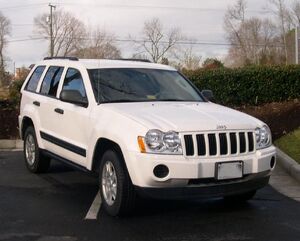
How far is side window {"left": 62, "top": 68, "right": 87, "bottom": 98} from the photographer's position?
6.99m

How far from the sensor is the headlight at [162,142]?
552 cm

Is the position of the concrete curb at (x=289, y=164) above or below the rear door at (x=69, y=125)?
below

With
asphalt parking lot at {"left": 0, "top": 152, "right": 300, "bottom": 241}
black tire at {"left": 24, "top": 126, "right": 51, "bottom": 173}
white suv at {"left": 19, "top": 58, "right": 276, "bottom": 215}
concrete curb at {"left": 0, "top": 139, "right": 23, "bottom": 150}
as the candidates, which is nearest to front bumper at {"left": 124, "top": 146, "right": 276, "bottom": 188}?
white suv at {"left": 19, "top": 58, "right": 276, "bottom": 215}

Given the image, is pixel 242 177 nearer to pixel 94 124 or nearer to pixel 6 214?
pixel 94 124

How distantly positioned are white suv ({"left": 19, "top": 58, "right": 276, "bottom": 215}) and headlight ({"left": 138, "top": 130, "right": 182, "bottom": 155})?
0.01 meters

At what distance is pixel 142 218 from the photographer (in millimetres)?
5984

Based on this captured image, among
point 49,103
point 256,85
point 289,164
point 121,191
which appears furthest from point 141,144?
point 256,85

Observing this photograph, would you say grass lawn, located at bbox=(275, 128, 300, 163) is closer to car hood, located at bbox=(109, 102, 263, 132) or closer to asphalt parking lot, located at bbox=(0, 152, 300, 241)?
asphalt parking lot, located at bbox=(0, 152, 300, 241)

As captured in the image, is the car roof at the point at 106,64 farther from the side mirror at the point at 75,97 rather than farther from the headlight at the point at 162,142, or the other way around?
the headlight at the point at 162,142

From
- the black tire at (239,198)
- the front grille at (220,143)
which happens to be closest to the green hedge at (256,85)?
the black tire at (239,198)

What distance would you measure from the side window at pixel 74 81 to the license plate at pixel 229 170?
2099mm

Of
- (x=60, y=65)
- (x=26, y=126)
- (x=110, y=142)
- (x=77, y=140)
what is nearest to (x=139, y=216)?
(x=110, y=142)

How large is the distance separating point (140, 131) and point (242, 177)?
122 cm

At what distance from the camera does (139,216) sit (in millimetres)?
6059
